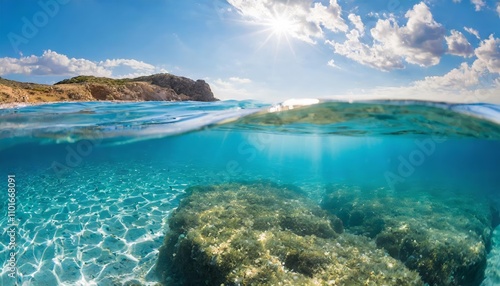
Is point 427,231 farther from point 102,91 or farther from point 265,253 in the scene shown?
point 102,91

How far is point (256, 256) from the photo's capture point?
24.6 ft

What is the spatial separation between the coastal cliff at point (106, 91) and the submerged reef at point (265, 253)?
736 inches

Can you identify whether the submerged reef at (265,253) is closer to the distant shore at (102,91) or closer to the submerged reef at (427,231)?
the submerged reef at (427,231)

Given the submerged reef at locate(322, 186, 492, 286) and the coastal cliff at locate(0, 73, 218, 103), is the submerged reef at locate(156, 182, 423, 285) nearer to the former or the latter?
the submerged reef at locate(322, 186, 492, 286)

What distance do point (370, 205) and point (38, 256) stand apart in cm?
1424

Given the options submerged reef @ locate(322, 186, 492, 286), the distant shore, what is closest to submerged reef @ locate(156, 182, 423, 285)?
submerged reef @ locate(322, 186, 492, 286)

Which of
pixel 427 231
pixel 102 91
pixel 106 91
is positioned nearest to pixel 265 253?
pixel 427 231

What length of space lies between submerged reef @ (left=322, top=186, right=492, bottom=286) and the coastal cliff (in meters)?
23.5

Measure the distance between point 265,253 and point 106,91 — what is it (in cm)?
2752

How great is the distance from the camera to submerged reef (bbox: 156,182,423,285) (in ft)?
22.8

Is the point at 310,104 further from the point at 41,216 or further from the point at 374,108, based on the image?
the point at 41,216

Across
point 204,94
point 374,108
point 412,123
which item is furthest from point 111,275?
point 204,94

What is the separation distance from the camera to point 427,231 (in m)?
10.6

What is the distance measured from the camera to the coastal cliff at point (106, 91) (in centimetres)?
2117
